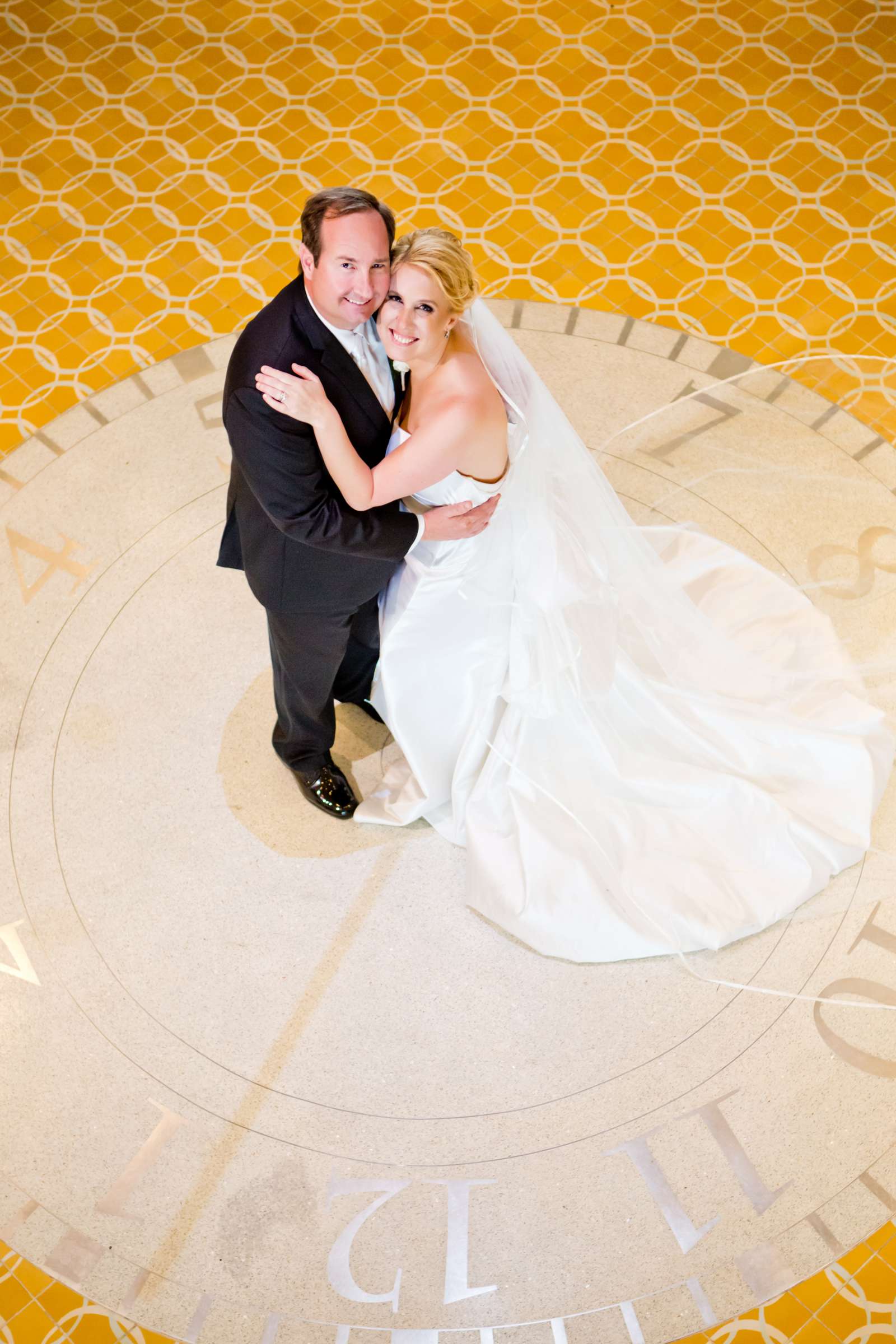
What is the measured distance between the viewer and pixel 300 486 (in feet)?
8.37

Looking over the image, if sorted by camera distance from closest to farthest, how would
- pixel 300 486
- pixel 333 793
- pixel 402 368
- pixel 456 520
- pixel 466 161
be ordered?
1. pixel 300 486
2. pixel 402 368
3. pixel 456 520
4. pixel 333 793
5. pixel 466 161

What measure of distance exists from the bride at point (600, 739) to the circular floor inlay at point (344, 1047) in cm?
14

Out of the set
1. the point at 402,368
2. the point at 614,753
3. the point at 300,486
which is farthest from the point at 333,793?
the point at 402,368

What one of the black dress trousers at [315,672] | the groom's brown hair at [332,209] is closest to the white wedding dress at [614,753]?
the black dress trousers at [315,672]

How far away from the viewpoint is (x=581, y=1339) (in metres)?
2.76

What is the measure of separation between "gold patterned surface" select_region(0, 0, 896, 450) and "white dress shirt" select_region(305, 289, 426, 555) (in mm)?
1809

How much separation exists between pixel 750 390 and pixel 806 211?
90cm

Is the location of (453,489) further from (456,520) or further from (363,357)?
(363,357)

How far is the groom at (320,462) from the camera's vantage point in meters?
2.40

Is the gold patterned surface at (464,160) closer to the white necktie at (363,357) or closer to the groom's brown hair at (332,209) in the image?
the white necktie at (363,357)

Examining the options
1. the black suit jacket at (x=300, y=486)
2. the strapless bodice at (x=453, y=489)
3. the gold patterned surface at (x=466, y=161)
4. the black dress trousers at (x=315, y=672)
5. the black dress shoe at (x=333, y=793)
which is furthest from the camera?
the gold patterned surface at (x=466, y=161)

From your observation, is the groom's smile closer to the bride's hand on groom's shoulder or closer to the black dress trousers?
the bride's hand on groom's shoulder

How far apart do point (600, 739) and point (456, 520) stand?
2.40ft

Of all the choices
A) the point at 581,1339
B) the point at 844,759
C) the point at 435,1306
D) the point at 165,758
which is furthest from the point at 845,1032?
the point at 165,758
